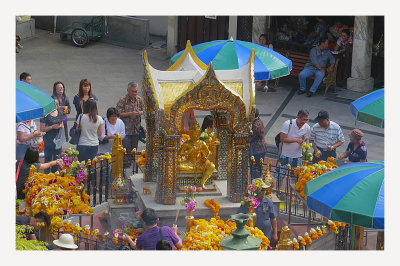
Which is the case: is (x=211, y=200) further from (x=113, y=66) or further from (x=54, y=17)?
(x=54, y=17)

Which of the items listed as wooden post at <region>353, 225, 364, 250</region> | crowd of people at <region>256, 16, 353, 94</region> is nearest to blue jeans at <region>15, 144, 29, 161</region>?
wooden post at <region>353, 225, 364, 250</region>

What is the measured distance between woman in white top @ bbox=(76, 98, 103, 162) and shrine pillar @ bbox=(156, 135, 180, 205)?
2.32 metres

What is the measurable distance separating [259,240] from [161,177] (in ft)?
7.63

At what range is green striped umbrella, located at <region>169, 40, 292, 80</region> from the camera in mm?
15711

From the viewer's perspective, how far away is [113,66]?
23562 mm

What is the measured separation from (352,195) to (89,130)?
5680 mm

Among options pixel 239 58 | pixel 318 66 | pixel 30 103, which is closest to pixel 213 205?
pixel 30 103

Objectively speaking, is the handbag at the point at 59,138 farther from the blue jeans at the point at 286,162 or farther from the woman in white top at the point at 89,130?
the blue jeans at the point at 286,162

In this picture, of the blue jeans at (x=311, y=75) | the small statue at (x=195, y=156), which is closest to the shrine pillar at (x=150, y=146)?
the small statue at (x=195, y=156)

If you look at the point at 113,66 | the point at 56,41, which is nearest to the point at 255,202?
the point at 113,66

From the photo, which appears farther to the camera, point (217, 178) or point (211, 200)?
point (217, 178)

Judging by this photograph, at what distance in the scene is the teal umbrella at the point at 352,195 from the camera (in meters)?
10.3

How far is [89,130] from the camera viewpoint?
14555 millimetres

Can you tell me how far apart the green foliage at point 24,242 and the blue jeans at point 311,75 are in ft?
36.2
